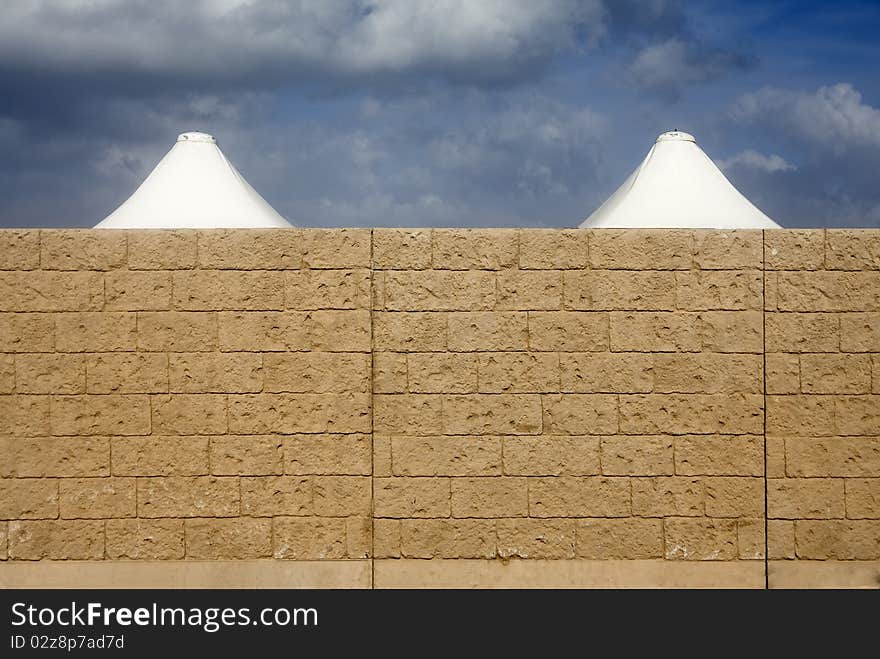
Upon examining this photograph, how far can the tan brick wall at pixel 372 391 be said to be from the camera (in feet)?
20.0

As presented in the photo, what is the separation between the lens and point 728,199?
11.1 metres

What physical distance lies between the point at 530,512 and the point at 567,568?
0.43 m

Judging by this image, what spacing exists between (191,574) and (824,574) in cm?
404

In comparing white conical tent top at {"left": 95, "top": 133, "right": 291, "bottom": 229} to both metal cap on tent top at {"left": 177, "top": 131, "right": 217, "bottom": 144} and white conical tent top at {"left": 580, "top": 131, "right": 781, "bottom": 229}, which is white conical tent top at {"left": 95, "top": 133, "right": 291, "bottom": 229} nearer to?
metal cap on tent top at {"left": 177, "top": 131, "right": 217, "bottom": 144}

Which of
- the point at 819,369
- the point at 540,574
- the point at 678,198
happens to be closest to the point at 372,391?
the point at 540,574

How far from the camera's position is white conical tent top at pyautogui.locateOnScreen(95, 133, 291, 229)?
35.4ft

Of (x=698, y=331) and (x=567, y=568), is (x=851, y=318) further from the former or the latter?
(x=567, y=568)

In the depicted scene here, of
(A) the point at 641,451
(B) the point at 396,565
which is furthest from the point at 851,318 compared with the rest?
(B) the point at 396,565

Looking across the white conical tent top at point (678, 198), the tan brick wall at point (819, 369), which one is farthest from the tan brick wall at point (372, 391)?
the white conical tent top at point (678, 198)

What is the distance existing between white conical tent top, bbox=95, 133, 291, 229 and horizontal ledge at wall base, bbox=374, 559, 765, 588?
567 cm

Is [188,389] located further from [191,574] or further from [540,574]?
[540,574]

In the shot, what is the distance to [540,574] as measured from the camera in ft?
20.1

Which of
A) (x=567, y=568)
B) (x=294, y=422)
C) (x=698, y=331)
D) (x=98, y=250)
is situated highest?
(x=98, y=250)

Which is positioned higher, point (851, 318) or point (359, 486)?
point (851, 318)
